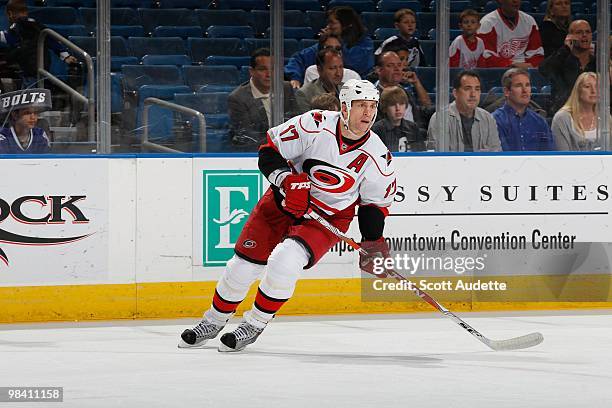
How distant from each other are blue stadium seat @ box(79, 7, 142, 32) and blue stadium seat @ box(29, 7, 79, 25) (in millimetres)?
45

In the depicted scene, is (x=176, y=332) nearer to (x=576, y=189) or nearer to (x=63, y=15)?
(x=63, y=15)

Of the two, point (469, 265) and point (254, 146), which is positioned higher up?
point (254, 146)

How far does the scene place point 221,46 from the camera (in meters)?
6.91

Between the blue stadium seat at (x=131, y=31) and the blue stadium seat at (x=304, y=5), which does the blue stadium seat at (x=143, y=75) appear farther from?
the blue stadium seat at (x=304, y=5)

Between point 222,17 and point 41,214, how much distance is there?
1383mm

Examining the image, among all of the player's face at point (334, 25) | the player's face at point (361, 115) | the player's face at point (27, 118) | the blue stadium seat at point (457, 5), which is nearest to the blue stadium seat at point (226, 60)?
the player's face at point (334, 25)

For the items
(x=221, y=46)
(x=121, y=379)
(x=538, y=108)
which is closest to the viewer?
(x=121, y=379)

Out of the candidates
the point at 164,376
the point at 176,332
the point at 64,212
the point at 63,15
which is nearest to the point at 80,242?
the point at 64,212

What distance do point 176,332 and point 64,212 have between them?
0.86 metres

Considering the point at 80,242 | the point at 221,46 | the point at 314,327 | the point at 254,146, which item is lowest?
the point at 314,327

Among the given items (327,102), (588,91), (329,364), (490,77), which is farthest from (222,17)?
(329,364)

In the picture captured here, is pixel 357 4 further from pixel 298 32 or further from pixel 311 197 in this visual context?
pixel 311 197

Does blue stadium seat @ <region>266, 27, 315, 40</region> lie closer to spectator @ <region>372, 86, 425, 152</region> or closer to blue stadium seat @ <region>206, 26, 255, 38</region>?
blue stadium seat @ <region>206, 26, 255, 38</region>

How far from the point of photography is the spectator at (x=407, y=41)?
717 cm
